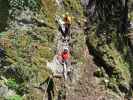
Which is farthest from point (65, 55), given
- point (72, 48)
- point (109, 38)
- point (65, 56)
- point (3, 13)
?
point (3, 13)

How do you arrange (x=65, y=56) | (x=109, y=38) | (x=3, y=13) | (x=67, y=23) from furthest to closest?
(x=109, y=38), (x=67, y=23), (x=65, y=56), (x=3, y=13)

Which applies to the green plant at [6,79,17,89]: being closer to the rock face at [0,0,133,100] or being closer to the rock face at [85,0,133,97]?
the rock face at [0,0,133,100]

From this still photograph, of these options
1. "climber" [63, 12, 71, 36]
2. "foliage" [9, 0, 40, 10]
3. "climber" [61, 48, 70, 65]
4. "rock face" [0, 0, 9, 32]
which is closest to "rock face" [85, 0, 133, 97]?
"climber" [63, 12, 71, 36]

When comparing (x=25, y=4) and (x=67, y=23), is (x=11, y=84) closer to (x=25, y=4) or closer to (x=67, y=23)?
(x=25, y=4)

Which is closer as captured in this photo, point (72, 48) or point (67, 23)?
point (72, 48)

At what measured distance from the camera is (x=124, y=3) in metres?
20.8

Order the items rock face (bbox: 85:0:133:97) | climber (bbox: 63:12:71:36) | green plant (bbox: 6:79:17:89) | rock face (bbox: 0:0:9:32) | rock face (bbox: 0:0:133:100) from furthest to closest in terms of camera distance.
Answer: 1. climber (bbox: 63:12:71:36)
2. rock face (bbox: 85:0:133:97)
3. rock face (bbox: 0:0:9:32)
4. rock face (bbox: 0:0:133:100)
5. green plant (bbox: 6:79:17:89)

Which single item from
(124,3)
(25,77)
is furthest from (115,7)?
(25,77)

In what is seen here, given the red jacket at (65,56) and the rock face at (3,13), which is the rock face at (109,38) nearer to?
the red jacket at (65,56)

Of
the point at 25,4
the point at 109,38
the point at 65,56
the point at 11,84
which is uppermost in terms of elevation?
the point at 25,4

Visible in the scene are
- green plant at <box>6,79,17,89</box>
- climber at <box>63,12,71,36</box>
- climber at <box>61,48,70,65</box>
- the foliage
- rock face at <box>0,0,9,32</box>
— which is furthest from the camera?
climber at <box>63,12,71,36</box>

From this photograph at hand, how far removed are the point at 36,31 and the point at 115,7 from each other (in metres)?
4.46

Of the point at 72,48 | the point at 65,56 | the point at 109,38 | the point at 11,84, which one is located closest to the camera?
the point at 11,84

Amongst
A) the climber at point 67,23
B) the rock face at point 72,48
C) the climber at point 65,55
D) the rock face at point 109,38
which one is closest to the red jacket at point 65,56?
the climber at point 65,55
